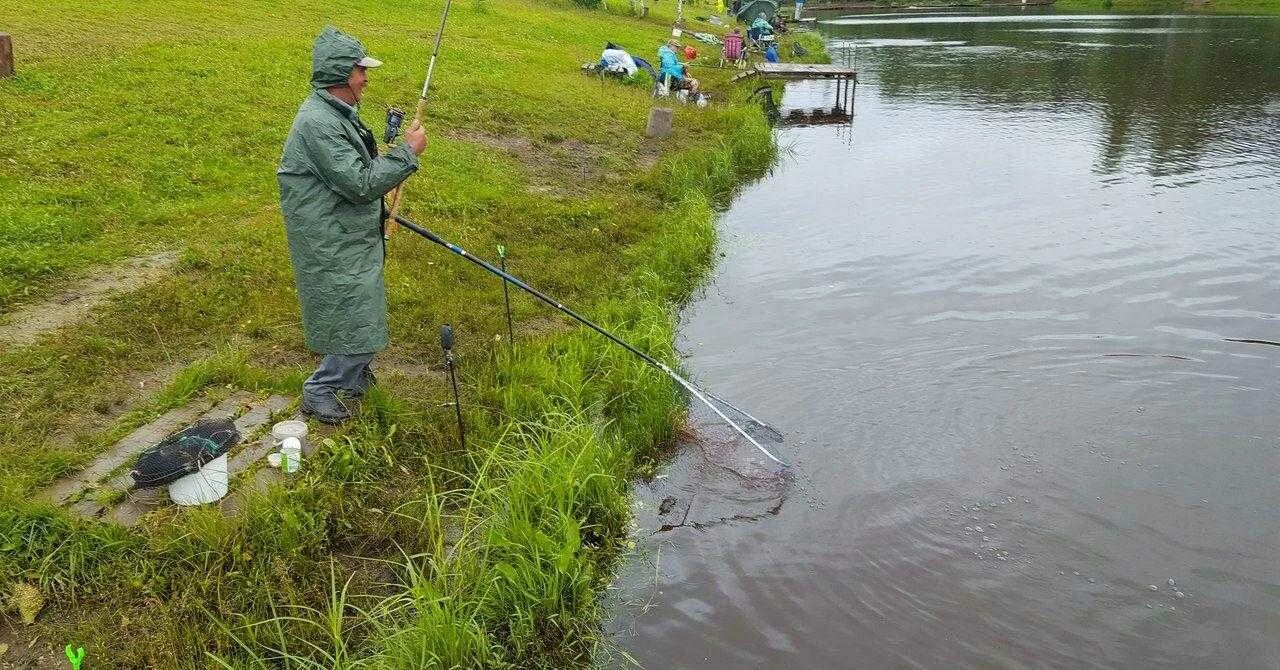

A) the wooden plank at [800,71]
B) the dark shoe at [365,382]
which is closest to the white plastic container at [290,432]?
the dark shoe at [365,382]

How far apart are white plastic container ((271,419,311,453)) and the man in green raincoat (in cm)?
25

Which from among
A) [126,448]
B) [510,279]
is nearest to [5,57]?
[126,448]

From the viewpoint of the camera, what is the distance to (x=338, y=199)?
17.6 feet

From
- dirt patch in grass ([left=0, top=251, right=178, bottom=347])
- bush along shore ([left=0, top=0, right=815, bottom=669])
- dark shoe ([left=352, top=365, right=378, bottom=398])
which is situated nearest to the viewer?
bush along shore ([left=0, top=0, right=815, bottom=669])

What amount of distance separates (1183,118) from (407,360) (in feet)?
66.8

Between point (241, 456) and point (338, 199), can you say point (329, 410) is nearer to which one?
point (241, 456)

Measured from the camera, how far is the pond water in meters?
5.23

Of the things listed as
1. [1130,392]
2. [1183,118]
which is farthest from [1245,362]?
[1183,118]

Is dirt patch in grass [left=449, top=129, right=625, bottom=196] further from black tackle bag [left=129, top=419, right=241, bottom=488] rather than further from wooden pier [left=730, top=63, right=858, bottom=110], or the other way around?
wooden pier [left=730, top=63, right=858, bottom=110]

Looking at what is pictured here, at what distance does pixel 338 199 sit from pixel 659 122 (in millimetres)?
11676

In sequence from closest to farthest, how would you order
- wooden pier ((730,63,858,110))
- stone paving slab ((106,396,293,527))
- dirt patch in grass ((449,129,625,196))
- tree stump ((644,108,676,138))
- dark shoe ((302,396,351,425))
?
stone paving slab ((106,396,293,527)) < dark shoe ((302,396,351,425)) < dirt patch in grass ((449,129,625,196)) < tree stump ((644,108,676,138)) < wooden pier ((730,63,858,110))

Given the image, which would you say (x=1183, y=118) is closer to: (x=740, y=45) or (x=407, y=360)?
(x=740, y=45)

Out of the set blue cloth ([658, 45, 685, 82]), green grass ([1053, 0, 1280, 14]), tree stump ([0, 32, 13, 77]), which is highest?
green grass ([1053, 0, 1280, 14])

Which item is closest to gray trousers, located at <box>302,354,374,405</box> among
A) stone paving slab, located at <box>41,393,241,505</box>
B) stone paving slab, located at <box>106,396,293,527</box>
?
stone paving slab, located at <box>106,396,293,527</box>
